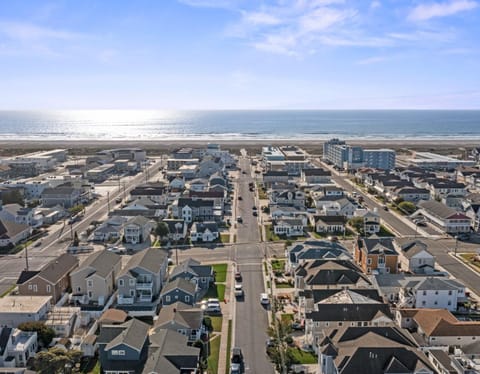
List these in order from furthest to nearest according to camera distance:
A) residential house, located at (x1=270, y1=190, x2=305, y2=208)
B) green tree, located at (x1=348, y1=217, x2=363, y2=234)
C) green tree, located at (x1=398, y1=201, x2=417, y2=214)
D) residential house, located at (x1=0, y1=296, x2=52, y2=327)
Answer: residential house, located at (x1=270, y1=190, x2=305, y2=208), green tree, located at (x1=398, y1=201, x2=417, y2=214), green tree, located at (x1=348, y1=217, x2=363, y2=234), residential house, located at (x1=0, y1=296, x2=52, y2=327)

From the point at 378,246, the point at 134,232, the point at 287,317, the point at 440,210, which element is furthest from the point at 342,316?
the point at 440,210

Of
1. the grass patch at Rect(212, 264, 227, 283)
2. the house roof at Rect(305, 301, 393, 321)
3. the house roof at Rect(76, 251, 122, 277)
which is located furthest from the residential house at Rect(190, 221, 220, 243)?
the house roof at Rect(305, 301, 393, 321)

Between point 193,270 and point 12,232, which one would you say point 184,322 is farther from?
point 12,232

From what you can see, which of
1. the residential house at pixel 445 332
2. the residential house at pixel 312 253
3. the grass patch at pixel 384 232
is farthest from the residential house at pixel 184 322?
the grass patch at pixel 384 232

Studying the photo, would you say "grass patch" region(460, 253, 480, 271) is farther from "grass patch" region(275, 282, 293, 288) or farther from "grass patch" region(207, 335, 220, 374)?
"grass patch" region(207, 335, 220, 374)

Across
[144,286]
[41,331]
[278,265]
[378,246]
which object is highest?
[378,246]

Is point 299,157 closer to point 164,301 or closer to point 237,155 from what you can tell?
point 237,155

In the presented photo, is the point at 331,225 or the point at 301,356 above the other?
the point at 331,225

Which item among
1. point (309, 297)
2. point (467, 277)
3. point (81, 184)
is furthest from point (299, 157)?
point (309, 297)
